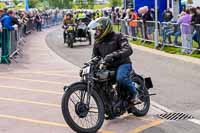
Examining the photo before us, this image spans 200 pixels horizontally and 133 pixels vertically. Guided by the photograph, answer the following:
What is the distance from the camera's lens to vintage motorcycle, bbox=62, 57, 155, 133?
7473 millimetres

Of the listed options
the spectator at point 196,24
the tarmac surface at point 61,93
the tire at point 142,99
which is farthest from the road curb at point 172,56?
the tire at point 142,99

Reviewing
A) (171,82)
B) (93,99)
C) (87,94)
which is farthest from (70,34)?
(87,94)

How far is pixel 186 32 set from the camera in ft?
61.5

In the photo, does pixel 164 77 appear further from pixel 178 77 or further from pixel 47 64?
pixel 47 64

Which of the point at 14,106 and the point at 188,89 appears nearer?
the point at 14,106

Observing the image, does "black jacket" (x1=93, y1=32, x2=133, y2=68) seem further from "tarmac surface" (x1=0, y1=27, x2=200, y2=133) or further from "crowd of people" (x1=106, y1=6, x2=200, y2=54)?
"crowd of people" (x1=106, y1=6, x2=200, y2=54)

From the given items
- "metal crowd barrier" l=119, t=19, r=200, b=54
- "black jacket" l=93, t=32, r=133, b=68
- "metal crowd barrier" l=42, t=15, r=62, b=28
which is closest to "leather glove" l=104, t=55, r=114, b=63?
"black jacket" l=93, t=32, r=133, b=68

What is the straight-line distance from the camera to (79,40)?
2608cm

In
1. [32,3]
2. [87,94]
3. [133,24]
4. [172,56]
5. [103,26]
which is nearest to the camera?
[87,94]

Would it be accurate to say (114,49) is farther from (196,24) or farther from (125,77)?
(196,24)

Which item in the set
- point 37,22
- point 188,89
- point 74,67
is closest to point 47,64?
point 74,67

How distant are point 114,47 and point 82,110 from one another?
1267 millimetres

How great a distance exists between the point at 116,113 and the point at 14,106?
279 cm

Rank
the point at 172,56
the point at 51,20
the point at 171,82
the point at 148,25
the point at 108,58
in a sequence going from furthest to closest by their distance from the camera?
the point at 51,20
the point at 148,25
the point at 172,56
the point at 171,82
the point at 108,58
